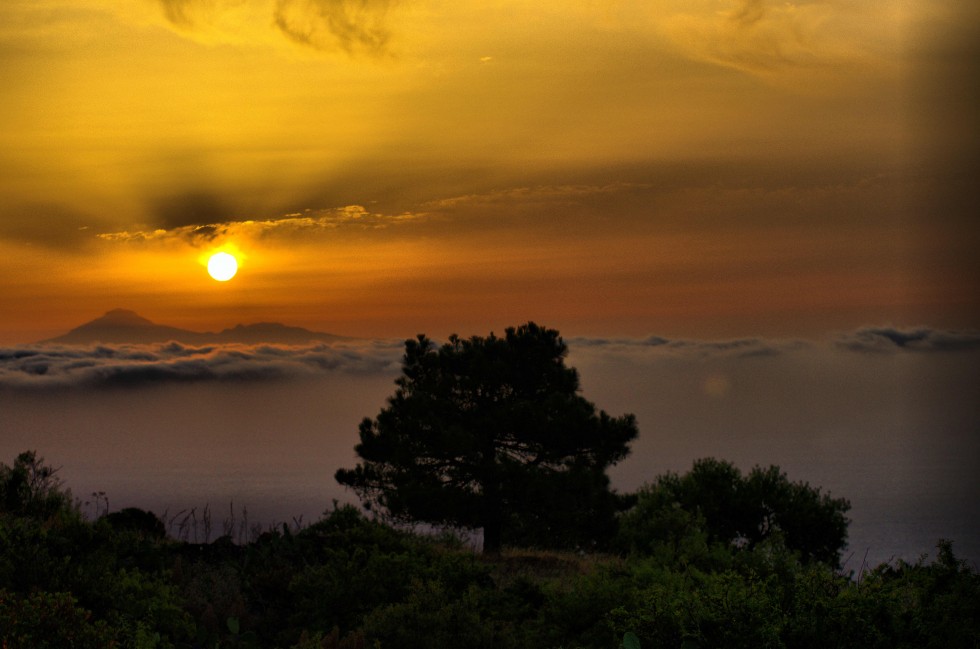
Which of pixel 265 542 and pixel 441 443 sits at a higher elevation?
pixel 441 443

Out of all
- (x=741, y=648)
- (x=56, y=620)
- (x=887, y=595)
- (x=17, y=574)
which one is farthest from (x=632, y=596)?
(x=17, y=574)

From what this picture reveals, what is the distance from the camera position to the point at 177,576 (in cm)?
1591

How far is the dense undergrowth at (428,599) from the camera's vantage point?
9539mm

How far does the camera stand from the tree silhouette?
28.7 m

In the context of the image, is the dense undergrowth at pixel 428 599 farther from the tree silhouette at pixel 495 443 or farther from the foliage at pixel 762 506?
the foliage at pixel 762 506

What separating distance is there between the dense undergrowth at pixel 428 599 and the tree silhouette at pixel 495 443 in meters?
11.3

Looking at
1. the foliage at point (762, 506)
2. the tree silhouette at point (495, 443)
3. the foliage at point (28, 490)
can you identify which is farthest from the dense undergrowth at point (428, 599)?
the foliage at point (762, 506)

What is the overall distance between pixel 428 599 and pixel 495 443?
1798 cm

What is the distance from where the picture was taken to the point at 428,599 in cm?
1214

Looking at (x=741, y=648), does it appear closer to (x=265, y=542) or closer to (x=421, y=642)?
(x=421, y=642)

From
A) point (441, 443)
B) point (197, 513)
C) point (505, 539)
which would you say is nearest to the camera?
point (197, 513)

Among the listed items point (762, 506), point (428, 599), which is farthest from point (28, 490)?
point (762, 506)

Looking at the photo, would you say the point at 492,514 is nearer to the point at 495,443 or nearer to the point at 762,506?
the point at 495,443

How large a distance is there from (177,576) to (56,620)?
675 cm
